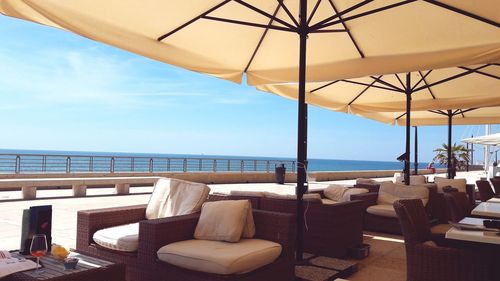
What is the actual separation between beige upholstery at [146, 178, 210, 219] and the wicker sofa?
38 cm

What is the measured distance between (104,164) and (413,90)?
1046 cm

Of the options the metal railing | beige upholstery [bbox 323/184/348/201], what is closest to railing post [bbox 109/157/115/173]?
Answer: the metal railing

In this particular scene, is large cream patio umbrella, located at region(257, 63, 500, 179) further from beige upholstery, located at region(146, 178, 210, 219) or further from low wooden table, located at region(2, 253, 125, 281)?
low wooden table, located at region(2, 253, 125, 281)

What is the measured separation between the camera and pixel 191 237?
3623mm

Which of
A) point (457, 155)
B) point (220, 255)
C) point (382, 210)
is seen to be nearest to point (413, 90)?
point (382, 210)

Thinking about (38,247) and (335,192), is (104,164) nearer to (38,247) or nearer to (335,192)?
(335,192)

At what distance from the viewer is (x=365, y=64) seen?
4660 mm

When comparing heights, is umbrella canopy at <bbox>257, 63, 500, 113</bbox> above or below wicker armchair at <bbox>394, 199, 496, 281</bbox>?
above

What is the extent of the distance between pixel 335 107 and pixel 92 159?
9126 mm

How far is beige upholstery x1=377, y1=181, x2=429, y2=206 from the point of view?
6305 millimetres

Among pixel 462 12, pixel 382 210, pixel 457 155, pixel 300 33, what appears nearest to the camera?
pixel 462 12

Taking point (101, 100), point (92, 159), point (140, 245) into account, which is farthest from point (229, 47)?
point (101, 100)

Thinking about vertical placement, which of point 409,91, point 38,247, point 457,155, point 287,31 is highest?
point 287,31

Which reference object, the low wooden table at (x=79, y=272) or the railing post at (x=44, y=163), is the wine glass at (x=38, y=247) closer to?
the low wooden table at (x=79, y=272)
